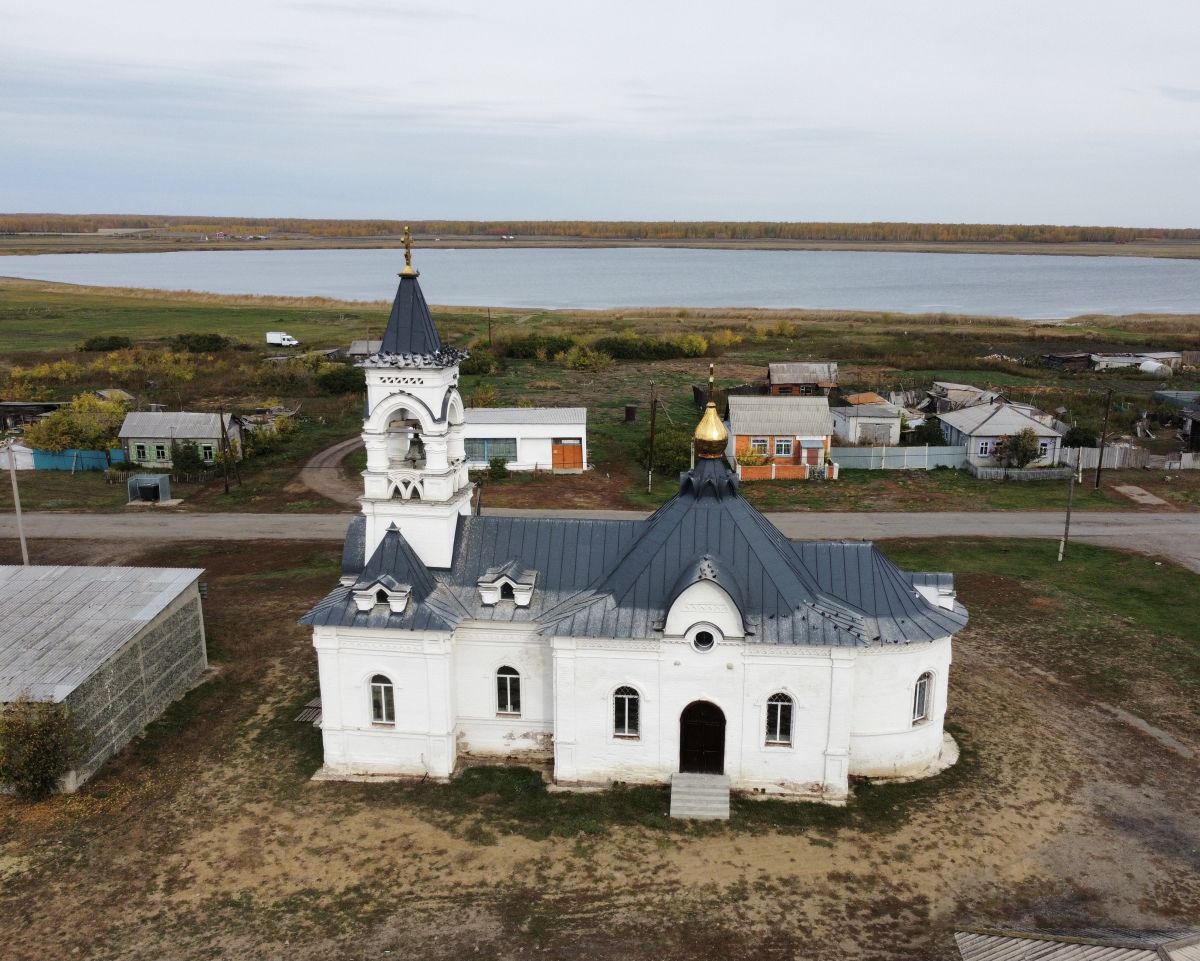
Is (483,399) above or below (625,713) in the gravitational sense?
above

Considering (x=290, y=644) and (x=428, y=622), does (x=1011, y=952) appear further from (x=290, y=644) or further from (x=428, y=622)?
(x=290, y=644)

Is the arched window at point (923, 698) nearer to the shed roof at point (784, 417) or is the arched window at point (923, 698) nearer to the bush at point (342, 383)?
the shed roof at point (784, 417)

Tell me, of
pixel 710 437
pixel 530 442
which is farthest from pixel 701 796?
pixel 530 442

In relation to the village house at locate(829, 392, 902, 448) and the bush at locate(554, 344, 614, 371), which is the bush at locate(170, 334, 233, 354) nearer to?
the bush at locate(554, 344, 614, 371)

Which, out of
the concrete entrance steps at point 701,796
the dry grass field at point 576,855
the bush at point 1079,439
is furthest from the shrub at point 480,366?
the concrete entrance steps at point 701,796

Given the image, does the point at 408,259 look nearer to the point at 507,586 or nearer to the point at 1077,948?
the point at 507,586

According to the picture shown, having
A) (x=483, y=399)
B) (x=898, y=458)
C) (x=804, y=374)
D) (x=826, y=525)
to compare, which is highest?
(x=804, y=374)

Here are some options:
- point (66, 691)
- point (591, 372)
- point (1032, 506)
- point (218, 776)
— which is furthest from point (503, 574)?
point (591, 372)
